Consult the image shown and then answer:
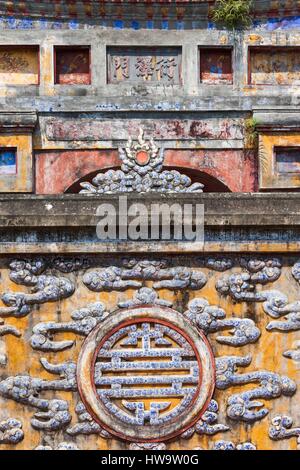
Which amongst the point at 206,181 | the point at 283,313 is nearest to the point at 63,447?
the point at 283,313

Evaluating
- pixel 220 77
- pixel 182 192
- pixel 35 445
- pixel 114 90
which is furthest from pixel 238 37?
pixel 35 445

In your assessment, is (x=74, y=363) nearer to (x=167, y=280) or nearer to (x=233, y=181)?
(x=167, y=280)

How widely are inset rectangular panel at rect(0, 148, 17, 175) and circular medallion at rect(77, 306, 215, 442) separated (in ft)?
29.0

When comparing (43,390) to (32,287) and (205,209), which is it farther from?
(205,209)

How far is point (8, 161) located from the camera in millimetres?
18250

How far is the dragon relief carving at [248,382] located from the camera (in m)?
9.49

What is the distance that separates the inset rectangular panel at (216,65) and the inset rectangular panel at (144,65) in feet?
1.15

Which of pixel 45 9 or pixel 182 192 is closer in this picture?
pixel 182 192

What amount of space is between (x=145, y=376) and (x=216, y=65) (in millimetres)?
9866

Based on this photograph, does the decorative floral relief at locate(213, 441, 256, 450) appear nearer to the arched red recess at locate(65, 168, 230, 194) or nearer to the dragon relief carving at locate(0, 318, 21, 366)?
the dragon relief carving at locate(0, 318, 21, 366)

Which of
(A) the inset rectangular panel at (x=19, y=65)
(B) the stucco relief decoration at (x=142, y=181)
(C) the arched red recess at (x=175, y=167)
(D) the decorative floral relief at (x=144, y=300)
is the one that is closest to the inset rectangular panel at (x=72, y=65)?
(A) the inset rectangular panel at (x=19, y=65)

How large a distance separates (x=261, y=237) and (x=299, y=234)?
267 millimetres

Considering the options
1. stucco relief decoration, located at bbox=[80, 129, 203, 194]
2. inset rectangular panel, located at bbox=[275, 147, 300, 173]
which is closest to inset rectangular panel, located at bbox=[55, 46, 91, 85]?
inset rectangular panel, located at bbox=[275, 147, 300, 173]

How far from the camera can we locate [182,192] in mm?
9938
